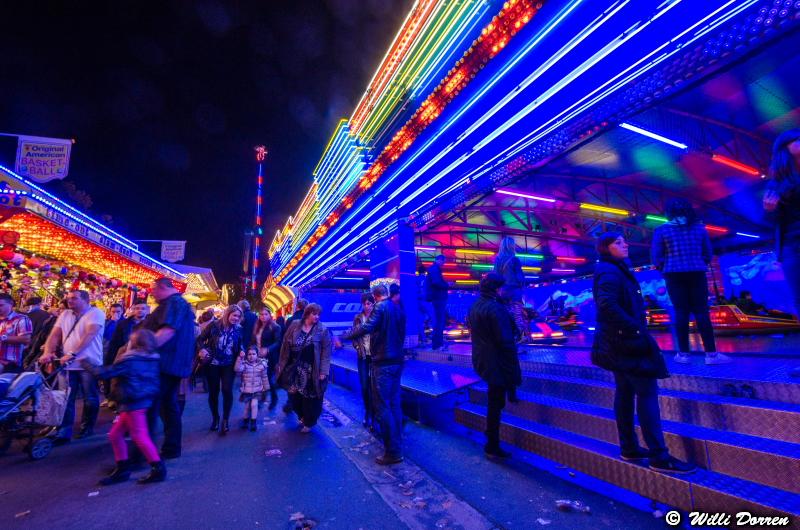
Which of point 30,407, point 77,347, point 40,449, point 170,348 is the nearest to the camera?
point 170,348

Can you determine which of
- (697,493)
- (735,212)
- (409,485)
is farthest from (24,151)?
(735,212)

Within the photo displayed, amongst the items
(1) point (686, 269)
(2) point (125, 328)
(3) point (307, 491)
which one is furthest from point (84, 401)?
(1) point (686, 269)

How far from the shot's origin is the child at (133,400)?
3.47m

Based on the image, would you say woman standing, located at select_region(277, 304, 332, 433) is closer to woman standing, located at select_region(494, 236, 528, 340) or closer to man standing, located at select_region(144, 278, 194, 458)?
man standing, located at select_region(144, 278, 194, 458)

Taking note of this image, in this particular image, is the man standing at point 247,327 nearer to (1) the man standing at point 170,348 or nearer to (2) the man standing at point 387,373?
(1) the man standing at point 170,348

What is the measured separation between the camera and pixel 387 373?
161 inches

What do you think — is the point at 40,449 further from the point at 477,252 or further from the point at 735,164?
the point at 477,252

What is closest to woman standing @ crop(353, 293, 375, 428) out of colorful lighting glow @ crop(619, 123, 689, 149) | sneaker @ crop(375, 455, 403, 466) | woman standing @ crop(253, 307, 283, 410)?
sneaker @ crop(375, 455, 403, 466)

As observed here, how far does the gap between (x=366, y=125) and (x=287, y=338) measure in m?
9.38

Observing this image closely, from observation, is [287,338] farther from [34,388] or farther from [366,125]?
[366,125]

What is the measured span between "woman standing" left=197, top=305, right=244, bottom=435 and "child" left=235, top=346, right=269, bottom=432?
0.18m

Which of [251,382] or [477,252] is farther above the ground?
[477,252]

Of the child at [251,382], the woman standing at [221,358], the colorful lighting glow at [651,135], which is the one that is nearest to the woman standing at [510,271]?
the child at [251,382]

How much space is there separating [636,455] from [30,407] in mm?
6911
